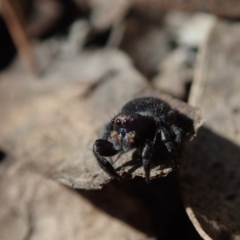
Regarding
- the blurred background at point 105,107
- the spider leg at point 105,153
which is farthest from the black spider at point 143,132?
the blurred background at point 105,107

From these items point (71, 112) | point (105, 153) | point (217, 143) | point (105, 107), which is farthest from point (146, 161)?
point (71, 112)

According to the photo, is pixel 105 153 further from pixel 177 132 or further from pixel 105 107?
pixel 105 107

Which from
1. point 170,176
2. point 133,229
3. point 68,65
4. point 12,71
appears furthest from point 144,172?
point 12,71

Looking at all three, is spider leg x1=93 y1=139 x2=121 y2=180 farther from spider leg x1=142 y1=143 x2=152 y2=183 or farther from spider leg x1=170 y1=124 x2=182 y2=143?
spider leg x1=170 y1=124 x2=182 y2=143

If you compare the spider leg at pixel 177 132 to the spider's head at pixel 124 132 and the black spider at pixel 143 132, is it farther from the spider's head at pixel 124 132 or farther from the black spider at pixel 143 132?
the spider's head at pixel 124 132

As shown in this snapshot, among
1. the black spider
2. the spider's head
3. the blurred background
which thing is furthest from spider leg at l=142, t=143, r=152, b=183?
the blurred background

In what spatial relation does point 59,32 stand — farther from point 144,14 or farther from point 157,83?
point 157,83

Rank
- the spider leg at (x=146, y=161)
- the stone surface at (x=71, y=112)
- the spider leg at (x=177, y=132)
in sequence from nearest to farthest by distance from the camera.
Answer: the spider leg at (x=146, y=161) → the spider leg at (x=177, y=132) → the stone surface at (x=71, y=112)
